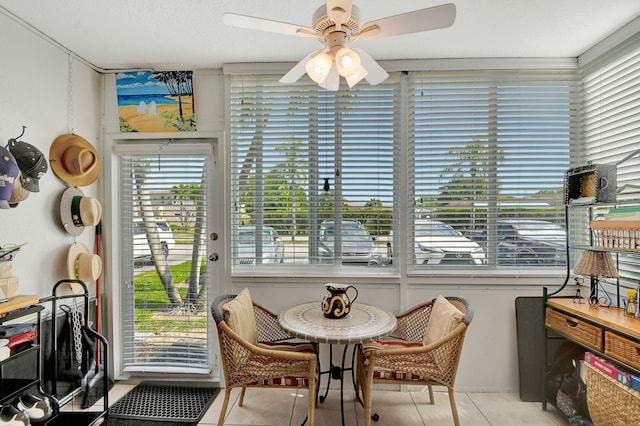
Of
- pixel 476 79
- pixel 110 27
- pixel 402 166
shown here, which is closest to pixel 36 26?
pixel 110 27

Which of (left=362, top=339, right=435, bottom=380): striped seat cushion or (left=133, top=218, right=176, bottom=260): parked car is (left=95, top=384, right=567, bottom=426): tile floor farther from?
(left=133, top=218, right=176, bottom=260): parked car

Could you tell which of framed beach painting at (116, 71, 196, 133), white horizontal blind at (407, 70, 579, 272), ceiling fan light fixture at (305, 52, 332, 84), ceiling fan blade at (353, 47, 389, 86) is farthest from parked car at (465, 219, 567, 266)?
framed beach painting at (116, 71, 196, 133)

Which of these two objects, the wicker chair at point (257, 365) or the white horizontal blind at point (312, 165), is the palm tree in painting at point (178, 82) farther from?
the wicker chair at point (257, 365)

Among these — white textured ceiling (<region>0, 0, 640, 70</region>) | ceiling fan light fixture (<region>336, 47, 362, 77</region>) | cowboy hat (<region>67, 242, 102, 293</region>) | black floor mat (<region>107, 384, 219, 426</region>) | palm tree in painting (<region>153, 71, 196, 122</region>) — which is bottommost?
black floor mat (<region>107, 384, 219, 426</region>)

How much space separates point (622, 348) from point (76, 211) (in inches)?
140

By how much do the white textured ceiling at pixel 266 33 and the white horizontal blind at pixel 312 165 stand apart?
32 cm

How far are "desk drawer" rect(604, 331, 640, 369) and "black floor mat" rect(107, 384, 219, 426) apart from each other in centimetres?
259

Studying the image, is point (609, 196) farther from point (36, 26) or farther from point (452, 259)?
point (36, 26)

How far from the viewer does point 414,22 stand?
4.16ft

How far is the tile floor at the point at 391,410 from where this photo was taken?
2139mm

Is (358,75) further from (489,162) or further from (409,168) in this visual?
(489,162)

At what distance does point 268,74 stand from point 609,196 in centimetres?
256

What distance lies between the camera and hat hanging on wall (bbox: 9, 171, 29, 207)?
185 cm

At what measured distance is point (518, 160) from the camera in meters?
2.53
